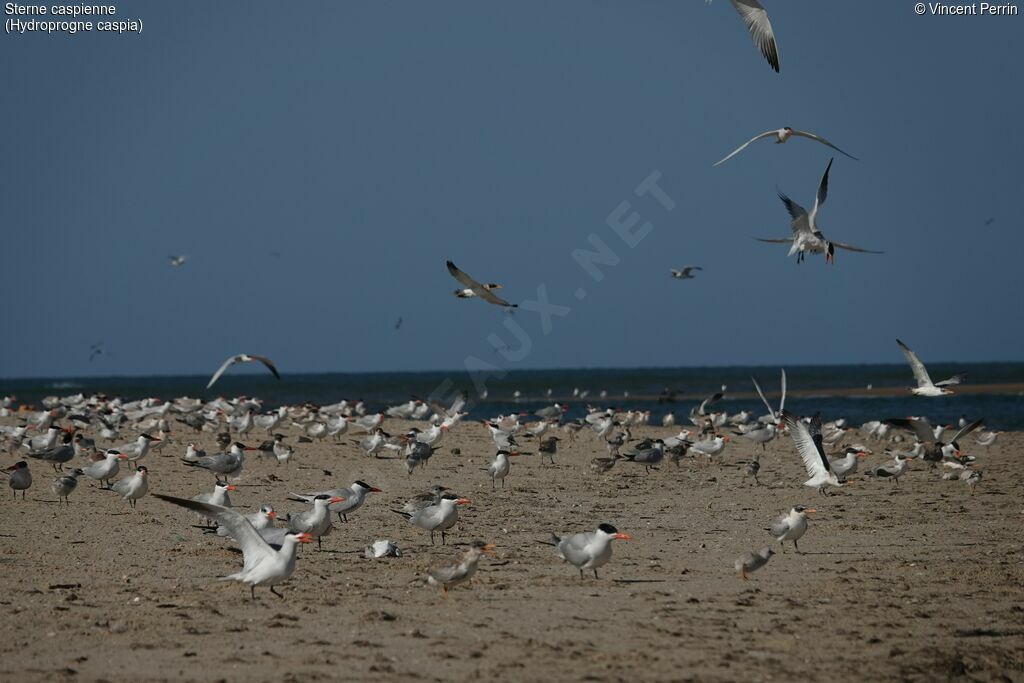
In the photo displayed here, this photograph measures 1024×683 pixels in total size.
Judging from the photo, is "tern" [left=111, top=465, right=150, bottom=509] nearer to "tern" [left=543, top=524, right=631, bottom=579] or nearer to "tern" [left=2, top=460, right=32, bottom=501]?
"tern" [left=2, top=460, right=32, bottom=501]

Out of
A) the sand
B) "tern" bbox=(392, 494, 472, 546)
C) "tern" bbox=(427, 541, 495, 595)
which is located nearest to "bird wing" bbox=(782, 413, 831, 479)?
the sand

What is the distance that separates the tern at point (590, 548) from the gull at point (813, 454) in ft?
14.8

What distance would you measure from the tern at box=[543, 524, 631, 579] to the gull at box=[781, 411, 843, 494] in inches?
177

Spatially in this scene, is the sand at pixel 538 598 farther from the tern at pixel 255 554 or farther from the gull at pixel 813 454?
the gull at pixel 813 454

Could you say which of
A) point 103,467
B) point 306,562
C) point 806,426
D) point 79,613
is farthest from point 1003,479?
point 79,613

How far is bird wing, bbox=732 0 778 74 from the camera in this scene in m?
14.4

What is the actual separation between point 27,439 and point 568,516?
1023 cm

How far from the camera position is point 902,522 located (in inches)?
530

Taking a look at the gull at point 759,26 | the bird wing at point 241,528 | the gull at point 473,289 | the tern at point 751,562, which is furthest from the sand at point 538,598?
the gull at point 759,26

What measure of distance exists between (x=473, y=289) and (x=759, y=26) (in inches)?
201

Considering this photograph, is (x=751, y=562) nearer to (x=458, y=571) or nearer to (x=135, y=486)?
(x=458, y=571)

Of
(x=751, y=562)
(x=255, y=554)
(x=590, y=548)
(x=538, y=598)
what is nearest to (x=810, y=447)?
(x=751, y=562)

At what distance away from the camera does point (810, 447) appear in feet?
46.9

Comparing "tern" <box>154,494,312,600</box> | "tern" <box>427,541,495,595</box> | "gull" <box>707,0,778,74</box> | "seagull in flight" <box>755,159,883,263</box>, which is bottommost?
"tern" <box>427,541,495,595</box>
